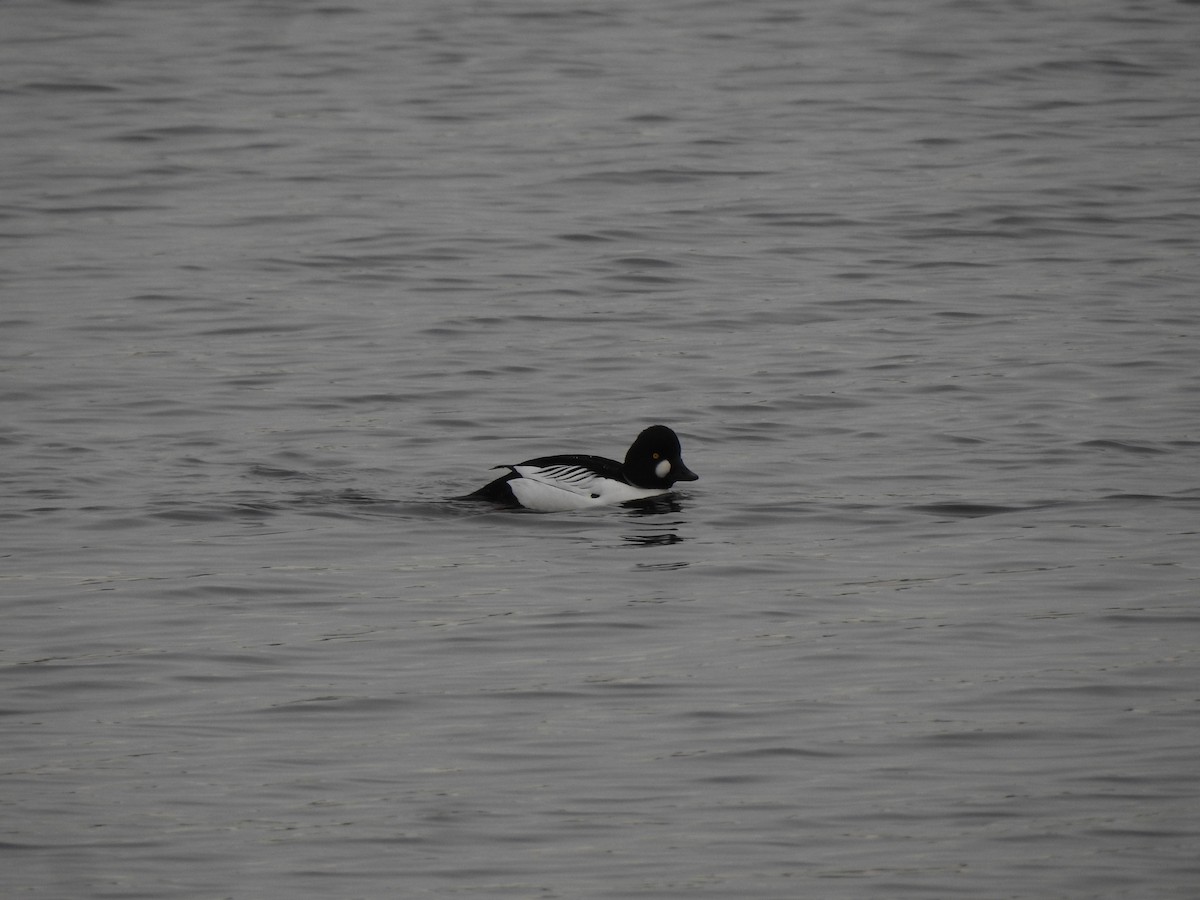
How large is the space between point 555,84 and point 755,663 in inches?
759

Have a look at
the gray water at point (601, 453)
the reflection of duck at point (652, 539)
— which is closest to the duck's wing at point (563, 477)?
the gray water at point (601, 453)

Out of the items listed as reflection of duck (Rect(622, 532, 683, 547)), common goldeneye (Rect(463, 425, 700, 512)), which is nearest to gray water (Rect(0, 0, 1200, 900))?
reflection of duck (Rect(622, 532, 683, 547))

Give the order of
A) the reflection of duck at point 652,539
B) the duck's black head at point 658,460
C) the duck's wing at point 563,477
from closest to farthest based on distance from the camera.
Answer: the reflection of duck at point 652,539
the duck's wing at point 563,477
the duck's black head at point 658,460

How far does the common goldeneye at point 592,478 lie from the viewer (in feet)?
39.8

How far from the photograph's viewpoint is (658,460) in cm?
1253

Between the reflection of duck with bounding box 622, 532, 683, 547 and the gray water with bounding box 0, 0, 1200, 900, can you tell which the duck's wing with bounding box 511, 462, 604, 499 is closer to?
the gray water with bounding box 0, 0, 1200, 900

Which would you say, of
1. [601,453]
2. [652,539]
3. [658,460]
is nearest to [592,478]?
[658,460]

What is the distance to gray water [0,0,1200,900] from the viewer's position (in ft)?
24.1

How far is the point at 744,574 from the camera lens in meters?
10.7

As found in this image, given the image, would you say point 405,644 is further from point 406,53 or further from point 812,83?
point 406,53

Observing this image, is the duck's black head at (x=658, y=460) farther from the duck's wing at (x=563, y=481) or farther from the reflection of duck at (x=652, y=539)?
the reflection of duck at (x=652, y=539)

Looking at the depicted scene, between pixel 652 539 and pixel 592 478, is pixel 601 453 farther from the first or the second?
pixel 652 539

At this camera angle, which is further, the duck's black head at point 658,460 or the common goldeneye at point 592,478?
the duck's black head at point 658,460

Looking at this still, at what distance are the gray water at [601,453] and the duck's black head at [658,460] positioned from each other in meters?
0.21
